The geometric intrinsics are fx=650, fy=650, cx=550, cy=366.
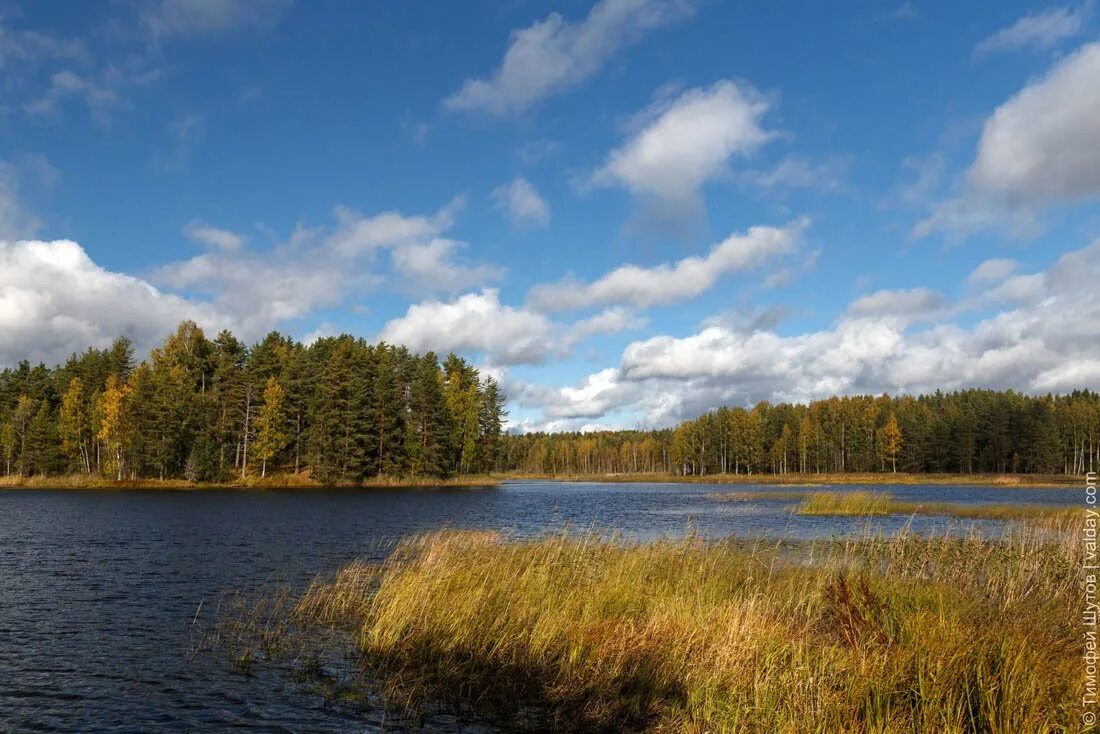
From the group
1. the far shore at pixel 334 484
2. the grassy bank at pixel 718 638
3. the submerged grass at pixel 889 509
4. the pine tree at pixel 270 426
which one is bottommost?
the far shore at pixel 334 484

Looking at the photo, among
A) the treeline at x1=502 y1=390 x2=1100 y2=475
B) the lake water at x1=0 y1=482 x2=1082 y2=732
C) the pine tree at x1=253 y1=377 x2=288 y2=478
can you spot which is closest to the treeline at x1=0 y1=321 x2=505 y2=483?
the pine tree at x1=253 y1=377 x2=288 y2=478

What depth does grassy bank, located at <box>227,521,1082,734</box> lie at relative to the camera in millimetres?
8164

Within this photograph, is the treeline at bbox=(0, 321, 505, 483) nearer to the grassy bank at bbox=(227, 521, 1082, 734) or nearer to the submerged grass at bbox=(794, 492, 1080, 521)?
the submerged grass at bbox=(794, 492, 1080, 521)

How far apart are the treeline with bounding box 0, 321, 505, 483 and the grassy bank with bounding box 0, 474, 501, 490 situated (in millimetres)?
1276

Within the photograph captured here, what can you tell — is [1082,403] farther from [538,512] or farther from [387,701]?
[387,701]

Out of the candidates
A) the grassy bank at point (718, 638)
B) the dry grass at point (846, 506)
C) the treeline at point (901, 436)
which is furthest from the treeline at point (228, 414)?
the treeline at point (901, 436)

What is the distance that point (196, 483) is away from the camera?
8062 cm

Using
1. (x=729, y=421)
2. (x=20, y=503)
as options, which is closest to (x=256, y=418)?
(x=20, y=503)

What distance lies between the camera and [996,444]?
137 metres

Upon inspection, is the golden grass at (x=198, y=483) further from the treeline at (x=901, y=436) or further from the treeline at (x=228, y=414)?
the treeline at (x=901, y=436)

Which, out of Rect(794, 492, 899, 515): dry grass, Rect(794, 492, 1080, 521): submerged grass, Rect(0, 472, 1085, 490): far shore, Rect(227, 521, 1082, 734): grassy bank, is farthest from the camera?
Rect(0, 472, 1085, 490): far shore

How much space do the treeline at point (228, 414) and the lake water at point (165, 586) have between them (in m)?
27.6

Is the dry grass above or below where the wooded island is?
below

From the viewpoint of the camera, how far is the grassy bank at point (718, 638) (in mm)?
8164
